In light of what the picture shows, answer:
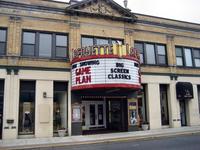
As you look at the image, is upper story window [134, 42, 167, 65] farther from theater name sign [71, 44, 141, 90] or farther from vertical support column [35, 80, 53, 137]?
vertical support column [35, 80, 53, 137]

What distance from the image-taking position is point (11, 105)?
18.4m

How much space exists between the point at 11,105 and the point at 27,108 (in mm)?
1322

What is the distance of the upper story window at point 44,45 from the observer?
19891mm

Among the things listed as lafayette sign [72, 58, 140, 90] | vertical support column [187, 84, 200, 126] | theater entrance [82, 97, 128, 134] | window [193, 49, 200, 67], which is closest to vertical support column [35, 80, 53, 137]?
lafayette sign [72, 58, 140, 90]

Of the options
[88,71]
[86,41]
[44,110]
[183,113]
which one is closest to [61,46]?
[86,41]

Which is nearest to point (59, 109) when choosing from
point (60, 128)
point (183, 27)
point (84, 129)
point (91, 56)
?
point (60, 128)

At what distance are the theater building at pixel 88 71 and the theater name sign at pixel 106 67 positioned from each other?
0.07 m

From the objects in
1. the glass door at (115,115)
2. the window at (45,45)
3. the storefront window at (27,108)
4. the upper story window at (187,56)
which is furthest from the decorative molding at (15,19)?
the upper story window at (187,56)

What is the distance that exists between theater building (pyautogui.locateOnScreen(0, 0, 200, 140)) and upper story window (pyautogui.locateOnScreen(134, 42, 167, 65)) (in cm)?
10

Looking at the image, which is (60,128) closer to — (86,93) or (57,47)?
(86,93)

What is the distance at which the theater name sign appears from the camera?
60.2 feet

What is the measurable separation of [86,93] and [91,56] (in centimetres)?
366

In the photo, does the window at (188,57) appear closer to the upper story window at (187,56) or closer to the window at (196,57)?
the upper story window at (187,56)

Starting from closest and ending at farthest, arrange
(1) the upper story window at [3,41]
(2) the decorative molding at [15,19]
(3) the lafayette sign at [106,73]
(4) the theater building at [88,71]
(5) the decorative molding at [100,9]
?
(3) the lafayette sign at [106,73] → (4) the theater building at [88,71] → (1) the upper story window at [3,41] → (2) the decorative molding at [15,19] → (5) the decorative molding at [100,9]
